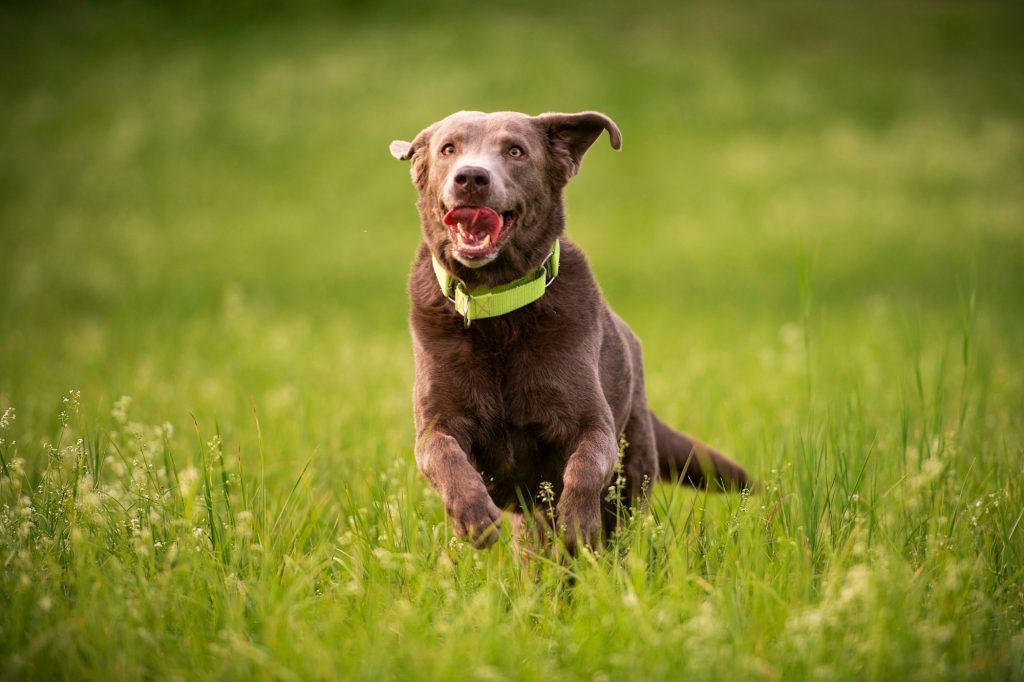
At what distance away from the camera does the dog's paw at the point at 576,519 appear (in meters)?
3.84

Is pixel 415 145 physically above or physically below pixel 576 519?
above

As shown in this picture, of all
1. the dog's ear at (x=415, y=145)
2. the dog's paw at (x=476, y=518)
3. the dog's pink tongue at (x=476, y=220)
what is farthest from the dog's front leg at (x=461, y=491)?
the dog's ear at (x=415, y=145)

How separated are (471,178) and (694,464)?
204 centimetres

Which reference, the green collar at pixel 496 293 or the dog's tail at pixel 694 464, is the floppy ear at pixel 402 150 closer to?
the green collar at pixel 496 293

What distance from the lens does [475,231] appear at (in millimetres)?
4156

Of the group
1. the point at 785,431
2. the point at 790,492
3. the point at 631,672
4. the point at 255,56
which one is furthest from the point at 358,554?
the point at 255,56

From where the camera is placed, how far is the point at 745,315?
13.4m

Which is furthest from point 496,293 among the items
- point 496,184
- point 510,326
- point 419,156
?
point 419,156

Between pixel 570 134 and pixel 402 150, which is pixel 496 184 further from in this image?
pixel 402 150

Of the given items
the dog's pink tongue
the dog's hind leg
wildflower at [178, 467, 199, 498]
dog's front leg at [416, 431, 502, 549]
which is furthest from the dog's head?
wildflower at [178, 467, 199, 498]

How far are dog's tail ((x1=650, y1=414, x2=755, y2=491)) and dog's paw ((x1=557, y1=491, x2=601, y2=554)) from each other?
44.2 inches

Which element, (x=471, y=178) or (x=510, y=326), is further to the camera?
(x=510, y=326)

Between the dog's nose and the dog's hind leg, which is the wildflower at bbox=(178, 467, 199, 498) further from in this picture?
the dog's hind leg

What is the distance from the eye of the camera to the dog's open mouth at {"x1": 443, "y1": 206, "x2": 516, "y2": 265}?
410cm
